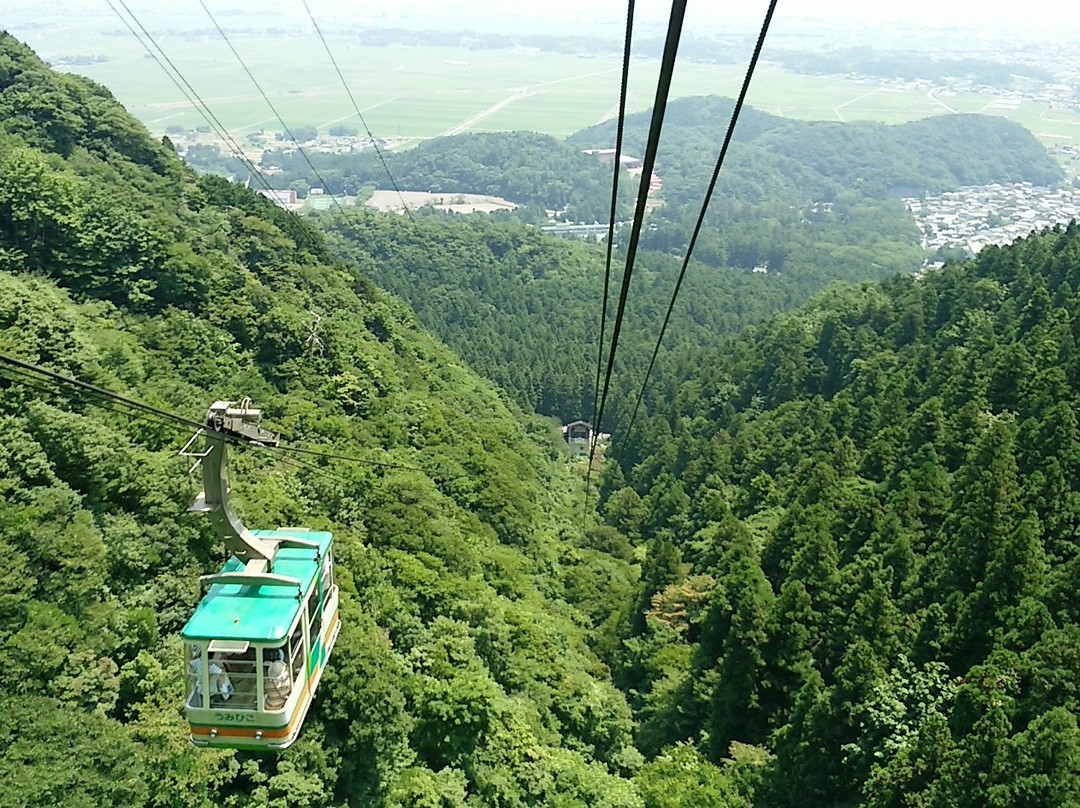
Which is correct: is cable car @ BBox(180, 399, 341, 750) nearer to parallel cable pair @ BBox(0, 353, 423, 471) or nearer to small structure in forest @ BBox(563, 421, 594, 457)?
parallel cable pair @ BBox(0, 353, 423, 471)

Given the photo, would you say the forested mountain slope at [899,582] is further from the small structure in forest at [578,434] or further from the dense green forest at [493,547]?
the small structure in forest at [578,434]

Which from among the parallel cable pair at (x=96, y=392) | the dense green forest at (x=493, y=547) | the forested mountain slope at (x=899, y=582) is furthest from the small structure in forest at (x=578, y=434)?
the parallel cable pair at (x=96, y=392)

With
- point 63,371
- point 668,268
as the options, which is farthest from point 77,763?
point 668,268

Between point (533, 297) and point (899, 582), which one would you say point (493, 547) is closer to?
point (899, 582)

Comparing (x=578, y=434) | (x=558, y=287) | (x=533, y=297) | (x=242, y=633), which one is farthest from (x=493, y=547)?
(x=558, y=287)

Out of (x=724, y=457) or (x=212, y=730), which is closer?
(x=212, y=730)

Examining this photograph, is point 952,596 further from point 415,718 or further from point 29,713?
point 29,713
